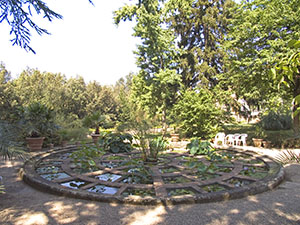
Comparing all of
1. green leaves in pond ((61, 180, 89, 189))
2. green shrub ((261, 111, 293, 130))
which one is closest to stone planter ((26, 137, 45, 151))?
green leaves in pond ((61, 180, 89, 189))

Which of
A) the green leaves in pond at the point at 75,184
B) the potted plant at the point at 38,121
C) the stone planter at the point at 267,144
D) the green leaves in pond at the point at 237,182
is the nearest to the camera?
the green leaves in pond at the point at 75,184

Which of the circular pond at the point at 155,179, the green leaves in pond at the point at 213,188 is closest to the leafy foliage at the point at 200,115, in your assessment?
the circular pond at the point at 155,179

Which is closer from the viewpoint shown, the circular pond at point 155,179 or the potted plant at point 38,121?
the circular pond at point 155,179

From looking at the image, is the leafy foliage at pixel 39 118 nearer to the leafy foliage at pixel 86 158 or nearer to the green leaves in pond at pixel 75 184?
the leafy foliage at pixel 86 158

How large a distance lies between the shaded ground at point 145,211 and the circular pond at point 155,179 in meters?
0.11

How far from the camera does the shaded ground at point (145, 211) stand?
2.37 m

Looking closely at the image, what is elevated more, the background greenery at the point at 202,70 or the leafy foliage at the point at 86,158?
the background greenery at the point at 202,70

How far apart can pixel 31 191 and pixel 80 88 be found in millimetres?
21331

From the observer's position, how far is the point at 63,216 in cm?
246

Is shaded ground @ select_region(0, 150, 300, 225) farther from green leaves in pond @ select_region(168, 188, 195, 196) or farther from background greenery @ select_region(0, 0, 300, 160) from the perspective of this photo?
background greenery @ select_region(0, 0, 300, 160)

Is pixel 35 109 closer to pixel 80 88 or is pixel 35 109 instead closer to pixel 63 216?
pixel 63 216

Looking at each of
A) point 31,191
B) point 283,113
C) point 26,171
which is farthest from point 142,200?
point 283,113

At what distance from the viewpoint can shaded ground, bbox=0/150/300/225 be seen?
237 centimetres

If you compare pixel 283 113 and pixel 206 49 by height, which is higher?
pixel 206 49
